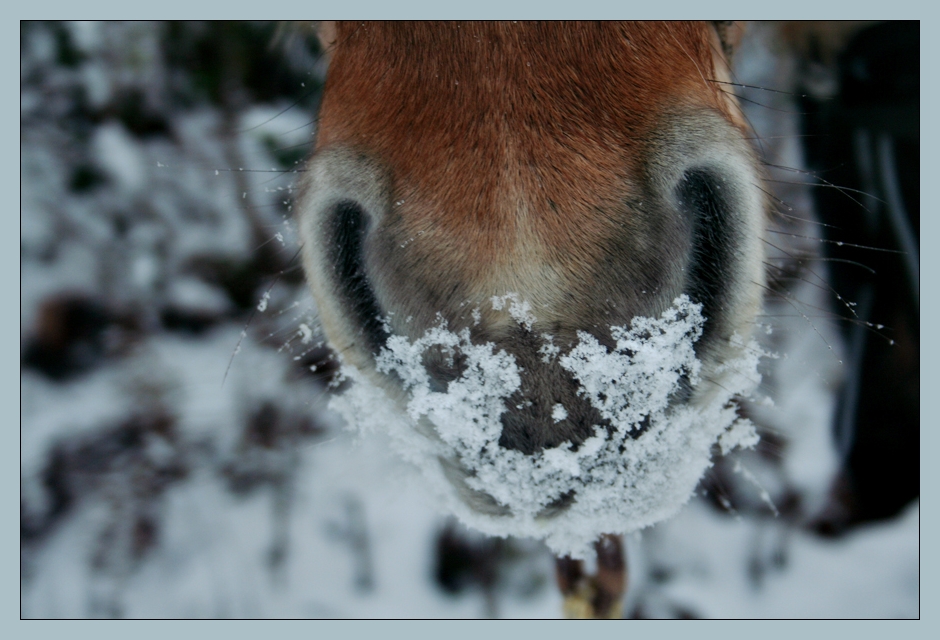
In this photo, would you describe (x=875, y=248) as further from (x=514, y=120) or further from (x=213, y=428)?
(x=213, y=428)

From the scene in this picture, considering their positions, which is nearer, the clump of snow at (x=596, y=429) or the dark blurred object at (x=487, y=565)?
the clump of snow at (x=596, y=429)

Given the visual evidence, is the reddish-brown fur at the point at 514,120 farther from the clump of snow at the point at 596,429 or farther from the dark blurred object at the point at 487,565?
the dark blurred object at the point at 487,565

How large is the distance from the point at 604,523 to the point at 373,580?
0.93 m

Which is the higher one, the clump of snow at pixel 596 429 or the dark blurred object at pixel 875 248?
the dark blurred object at pixel 875 248

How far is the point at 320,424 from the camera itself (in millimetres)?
1832

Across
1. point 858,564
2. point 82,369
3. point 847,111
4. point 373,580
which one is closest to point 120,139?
point 82,369

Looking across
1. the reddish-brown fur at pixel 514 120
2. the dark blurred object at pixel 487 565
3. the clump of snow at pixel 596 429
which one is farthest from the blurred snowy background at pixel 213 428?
the reddish-brown fur at pixel 514 120

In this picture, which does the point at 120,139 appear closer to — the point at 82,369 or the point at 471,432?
the point at 82,369

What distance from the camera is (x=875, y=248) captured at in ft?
4.28

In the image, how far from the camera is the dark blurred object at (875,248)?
1.24 metres

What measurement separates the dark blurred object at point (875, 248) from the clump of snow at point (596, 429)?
0.63 m

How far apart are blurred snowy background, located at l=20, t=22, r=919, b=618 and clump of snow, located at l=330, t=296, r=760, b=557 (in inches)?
22.4

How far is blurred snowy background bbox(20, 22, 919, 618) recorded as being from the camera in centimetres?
144

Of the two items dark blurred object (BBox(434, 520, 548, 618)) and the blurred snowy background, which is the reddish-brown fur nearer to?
the blurred snowy background
